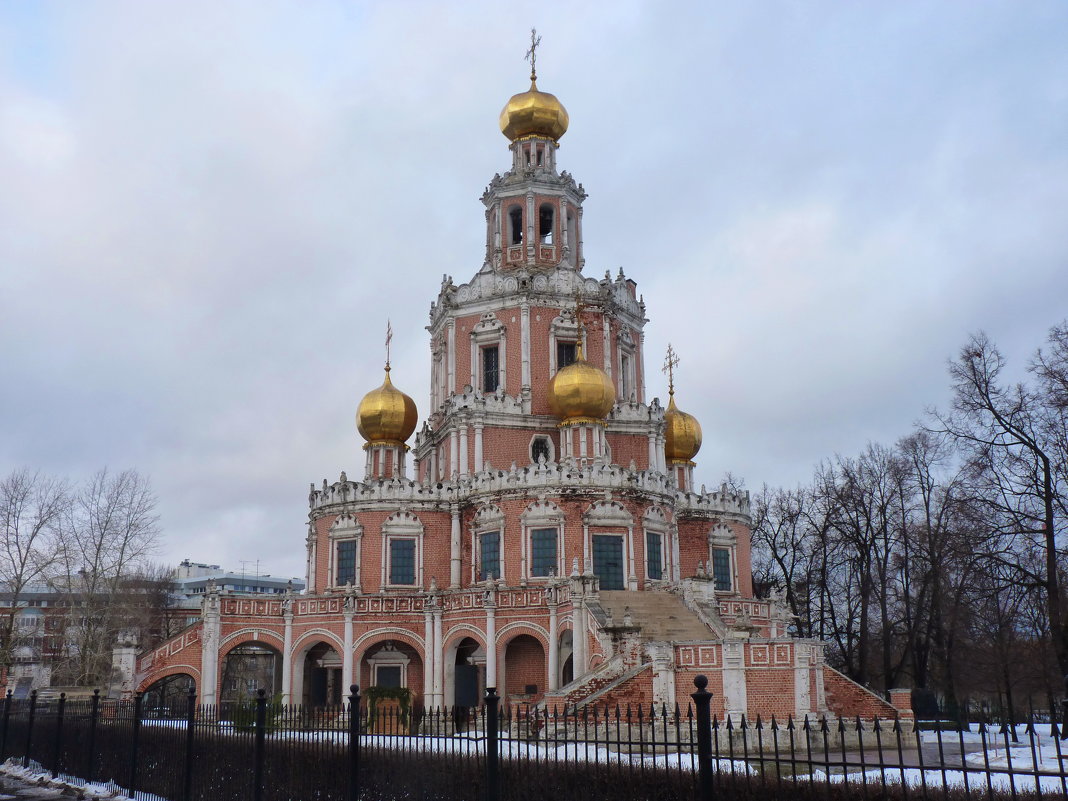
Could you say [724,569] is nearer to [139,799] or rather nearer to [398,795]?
[139,799]

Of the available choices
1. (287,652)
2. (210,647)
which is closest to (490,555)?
(287,652)

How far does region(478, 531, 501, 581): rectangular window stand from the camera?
119ft

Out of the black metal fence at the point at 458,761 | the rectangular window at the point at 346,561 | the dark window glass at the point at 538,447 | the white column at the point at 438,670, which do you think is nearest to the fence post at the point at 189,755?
the black metal fence at the point at 458,761

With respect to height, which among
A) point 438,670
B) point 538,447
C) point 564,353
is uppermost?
point 564,353

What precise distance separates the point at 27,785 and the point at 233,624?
14158 mm

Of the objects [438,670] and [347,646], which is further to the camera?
[347,646]

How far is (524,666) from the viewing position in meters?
33.5

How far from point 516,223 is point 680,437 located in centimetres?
1199

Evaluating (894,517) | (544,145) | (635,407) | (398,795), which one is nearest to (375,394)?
(635,407)

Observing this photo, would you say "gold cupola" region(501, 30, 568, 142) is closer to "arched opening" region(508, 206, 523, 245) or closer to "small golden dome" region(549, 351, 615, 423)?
"arched opening" region(508, 206, 523, 245)

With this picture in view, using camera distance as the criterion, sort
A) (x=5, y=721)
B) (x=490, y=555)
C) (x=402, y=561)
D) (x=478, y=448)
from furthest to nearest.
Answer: (x=478, y=448) < (x=402, y=561) < (x=490, y=555) < (x=5, y=721)

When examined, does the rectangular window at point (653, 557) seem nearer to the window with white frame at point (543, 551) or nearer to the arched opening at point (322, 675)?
the window with white frame at point (543, 551)

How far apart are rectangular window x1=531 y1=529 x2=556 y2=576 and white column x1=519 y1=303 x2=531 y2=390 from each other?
7.11m

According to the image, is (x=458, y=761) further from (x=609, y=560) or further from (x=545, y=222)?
(x=545, y=222)
